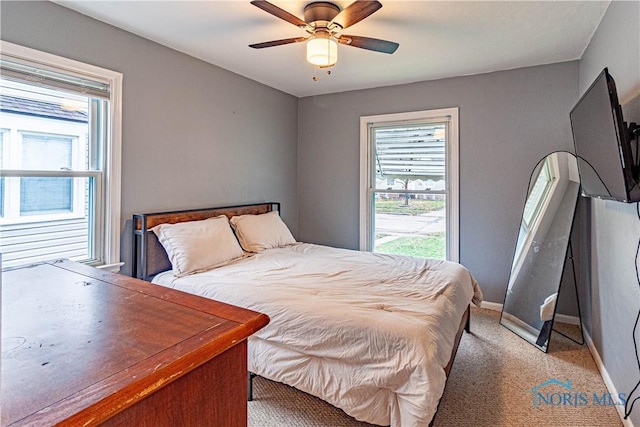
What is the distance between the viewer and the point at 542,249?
3068 mm

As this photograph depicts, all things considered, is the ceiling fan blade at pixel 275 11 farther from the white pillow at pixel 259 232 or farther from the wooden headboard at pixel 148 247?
the white pillow at pixel 259 232

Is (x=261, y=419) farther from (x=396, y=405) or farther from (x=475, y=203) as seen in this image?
(x=475, y=203)

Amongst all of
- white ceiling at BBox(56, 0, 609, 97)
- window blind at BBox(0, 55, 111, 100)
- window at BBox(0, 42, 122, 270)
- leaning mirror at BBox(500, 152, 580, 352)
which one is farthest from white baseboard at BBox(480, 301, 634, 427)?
window blind at BBox(0, 55, 111, 100)

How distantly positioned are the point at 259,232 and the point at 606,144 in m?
2.71

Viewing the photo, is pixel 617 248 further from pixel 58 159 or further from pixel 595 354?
pixel 58 159

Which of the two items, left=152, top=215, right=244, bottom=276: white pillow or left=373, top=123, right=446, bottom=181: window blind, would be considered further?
left=373, top=123, right=446, bottom=181: window blind

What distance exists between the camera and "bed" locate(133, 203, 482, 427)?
1644mm

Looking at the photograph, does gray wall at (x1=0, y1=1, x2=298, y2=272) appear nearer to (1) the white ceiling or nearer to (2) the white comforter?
(1) the white ceiling

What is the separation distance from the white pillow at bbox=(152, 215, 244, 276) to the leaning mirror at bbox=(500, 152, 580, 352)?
257 cm

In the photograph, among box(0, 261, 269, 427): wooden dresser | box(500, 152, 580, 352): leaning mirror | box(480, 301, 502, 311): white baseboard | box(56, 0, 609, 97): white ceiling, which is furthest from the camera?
box(480, 301, 502, 311): white baseboard

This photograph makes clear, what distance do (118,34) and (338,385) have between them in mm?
2892

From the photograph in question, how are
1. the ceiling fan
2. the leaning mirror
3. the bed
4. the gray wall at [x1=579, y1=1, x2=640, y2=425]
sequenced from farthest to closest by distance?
the leaning mirror → the ceiling fan → the gray wall at [x1=579, y1=1, x2=640, y2=425] → the bed

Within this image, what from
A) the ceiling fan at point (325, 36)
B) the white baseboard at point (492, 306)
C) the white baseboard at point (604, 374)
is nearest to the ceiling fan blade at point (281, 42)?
the ceiling fan at point (325, 36)

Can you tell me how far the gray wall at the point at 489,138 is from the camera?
3316mm
